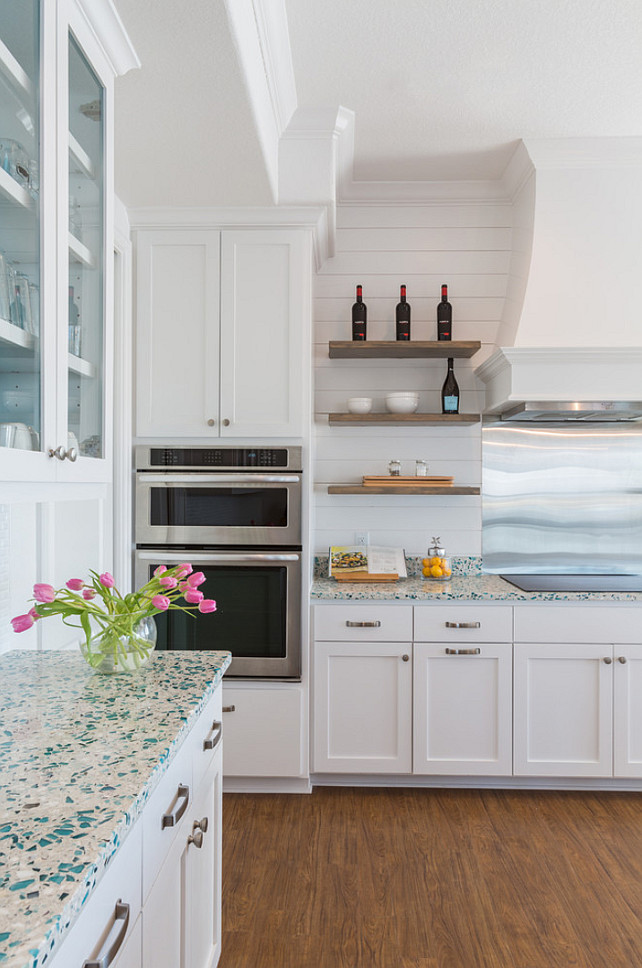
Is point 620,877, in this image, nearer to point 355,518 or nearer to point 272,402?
point 355,518

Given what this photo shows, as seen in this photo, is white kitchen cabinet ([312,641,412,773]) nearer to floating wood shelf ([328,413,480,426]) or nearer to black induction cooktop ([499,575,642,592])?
black induction cooktop ([499,575,642,592])

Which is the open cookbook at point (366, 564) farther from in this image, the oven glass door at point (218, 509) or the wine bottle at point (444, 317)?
the wine bottle at point (444, 317)

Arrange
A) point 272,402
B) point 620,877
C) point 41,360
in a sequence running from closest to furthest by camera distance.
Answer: point 41,360, point 620,877, point 272,402

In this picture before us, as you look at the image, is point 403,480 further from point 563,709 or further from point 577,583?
point 563,709

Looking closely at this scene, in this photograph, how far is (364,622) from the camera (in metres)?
2.98

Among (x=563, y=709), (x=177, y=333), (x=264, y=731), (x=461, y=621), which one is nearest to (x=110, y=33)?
(x=177, y=333)

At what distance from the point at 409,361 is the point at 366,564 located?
1038 millimetres

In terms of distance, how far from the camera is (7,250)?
117 cm

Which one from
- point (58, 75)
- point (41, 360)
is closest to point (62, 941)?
point (41, 360)

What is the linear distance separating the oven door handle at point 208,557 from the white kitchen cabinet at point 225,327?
Result: 1.63 feet

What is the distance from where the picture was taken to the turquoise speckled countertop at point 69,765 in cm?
78

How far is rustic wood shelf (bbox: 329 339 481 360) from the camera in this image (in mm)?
3242

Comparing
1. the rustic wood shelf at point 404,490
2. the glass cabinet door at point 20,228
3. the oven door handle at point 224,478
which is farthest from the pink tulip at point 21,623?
the rustic wood shelf at point 404,490

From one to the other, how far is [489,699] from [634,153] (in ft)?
8.00
